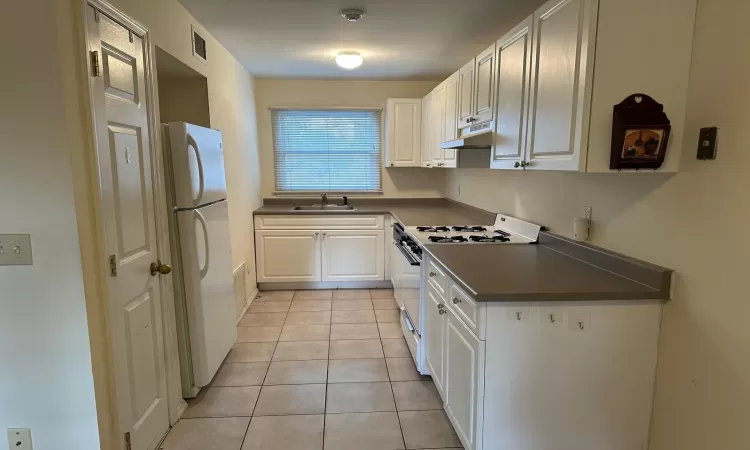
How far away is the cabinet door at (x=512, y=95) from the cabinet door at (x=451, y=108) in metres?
0.86

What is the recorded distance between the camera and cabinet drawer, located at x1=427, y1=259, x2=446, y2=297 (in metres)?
2.17

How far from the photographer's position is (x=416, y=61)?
12.6 ft

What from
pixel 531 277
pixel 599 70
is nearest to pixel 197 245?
pixel 531 277

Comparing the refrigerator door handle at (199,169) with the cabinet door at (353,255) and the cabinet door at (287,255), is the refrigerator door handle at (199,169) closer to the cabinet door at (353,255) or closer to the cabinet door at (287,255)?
the cabinet door at (287,255)

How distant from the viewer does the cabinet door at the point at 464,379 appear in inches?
64.6

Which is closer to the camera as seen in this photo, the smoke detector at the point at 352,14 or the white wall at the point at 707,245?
the white wall at the point at 707,245

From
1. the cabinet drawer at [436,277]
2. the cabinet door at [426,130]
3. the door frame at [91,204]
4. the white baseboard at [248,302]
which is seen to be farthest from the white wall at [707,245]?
the white baseboard at [248,302]

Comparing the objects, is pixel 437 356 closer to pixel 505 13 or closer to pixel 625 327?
pixel 625 327

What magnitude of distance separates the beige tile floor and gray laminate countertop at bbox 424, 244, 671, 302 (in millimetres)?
922

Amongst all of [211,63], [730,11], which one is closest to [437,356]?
[730,11]

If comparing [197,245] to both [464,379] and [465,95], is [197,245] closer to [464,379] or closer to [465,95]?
[464,379]

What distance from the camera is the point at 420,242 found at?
262 cm

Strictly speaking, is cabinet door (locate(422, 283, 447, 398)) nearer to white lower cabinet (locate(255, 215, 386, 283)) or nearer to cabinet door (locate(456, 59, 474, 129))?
cabinet door (locate(456, 59, 474, 129))

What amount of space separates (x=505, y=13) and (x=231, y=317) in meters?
2.78
